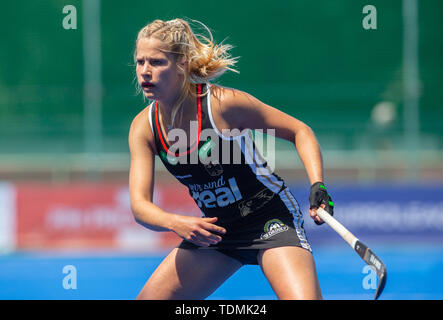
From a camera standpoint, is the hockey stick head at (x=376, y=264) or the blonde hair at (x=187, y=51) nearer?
the hockey stick head at (x=376, y=264)

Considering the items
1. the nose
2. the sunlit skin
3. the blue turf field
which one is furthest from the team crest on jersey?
the blue turf field

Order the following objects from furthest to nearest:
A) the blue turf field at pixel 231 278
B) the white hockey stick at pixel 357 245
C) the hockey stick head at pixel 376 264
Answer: the blue turf field at pixel 231 278, the white hockey stick at pixel 357 245, the hockey stick head at pixel 376 264

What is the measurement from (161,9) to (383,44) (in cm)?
453

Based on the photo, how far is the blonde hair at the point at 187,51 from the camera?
3730 mm

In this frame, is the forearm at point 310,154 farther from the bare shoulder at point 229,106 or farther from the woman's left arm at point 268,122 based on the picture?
the bare shoulder at point 229,106

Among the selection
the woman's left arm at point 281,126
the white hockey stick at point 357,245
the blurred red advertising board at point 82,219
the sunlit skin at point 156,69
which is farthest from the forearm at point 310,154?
the blurred red advertising board at point 82,219

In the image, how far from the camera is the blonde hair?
12.2 feet

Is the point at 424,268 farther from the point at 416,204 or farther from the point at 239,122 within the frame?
the point at 239,122

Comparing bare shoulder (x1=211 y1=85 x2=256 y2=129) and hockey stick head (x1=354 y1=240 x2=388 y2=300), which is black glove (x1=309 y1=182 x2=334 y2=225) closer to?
hockey stick head (x1=354 y1=240 x2=388 y2=300)

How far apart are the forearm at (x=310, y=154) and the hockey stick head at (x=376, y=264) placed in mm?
453

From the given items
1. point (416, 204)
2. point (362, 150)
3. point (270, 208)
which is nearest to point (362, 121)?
point (362, 150)

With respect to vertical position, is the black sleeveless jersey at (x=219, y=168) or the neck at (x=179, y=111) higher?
the neck at (x=179, y=111)

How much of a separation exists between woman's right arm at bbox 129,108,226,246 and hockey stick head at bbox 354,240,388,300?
77 cm

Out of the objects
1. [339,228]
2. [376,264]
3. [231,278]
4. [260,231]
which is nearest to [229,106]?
[260,231]
